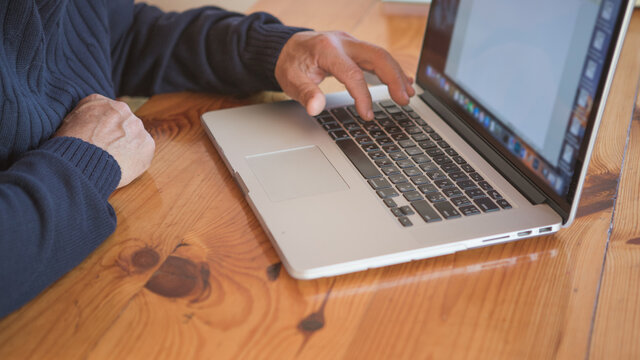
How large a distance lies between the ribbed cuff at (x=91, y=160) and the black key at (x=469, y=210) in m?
0.39

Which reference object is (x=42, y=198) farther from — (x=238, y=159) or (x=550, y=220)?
(x=550, y=220)

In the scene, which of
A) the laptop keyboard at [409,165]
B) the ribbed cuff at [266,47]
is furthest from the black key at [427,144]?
the ribbed cuff at [266,47]

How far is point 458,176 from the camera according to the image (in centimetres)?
68

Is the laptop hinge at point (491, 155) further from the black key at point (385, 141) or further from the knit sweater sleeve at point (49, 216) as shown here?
the knit sweater sleeve at point (49, 216)

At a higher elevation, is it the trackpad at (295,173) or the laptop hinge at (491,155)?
the laptop hinge at (491,155)

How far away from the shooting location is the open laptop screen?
0.56 meters

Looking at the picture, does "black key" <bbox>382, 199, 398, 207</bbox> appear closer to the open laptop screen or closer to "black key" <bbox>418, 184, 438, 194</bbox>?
"black key" <bbox>418, 184, 438, 194</bbox>

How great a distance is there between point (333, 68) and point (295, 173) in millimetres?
218

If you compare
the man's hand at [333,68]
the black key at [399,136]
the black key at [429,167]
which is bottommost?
the black key at [399,136]

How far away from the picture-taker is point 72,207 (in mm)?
608

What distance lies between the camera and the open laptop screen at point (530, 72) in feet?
1.85

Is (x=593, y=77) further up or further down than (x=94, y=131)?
further up

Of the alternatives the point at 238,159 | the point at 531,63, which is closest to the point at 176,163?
the point at 238,159

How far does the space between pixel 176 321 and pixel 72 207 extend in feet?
0.57
